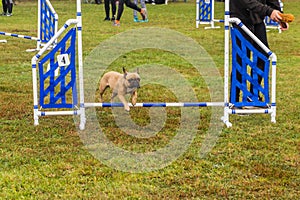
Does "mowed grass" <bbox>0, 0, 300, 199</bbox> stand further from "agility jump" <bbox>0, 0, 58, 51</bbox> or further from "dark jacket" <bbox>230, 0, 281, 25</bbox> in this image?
"agility jump" <bbox>0, 0, 58, 51</bbox>

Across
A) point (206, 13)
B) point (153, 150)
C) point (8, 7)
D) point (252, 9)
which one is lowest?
point (153, 150)

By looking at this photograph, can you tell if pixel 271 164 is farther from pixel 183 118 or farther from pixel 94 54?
pixel 94 54

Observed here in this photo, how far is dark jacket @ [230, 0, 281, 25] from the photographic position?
6.33 meters

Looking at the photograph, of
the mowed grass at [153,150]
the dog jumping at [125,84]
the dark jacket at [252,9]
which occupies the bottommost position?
the mowed grass at [153,150]

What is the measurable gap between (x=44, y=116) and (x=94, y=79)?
2.53 m

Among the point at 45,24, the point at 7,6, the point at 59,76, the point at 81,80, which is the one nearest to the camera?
the point at 81,80

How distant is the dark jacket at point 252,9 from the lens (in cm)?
633

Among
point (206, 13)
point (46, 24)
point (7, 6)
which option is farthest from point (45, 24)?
point (7, 6)

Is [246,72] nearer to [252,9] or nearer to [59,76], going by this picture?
[252,9]

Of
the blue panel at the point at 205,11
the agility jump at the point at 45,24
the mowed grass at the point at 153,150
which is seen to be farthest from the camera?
the blue panel at the point at 205,11

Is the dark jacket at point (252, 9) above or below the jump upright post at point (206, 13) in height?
above

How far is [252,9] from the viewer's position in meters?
6.38

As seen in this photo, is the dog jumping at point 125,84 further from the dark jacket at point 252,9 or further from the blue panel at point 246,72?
the dark jacket at point 252,9

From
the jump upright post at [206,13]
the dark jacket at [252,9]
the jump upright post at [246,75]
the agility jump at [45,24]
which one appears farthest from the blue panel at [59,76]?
the jump upright post at [206,13]
